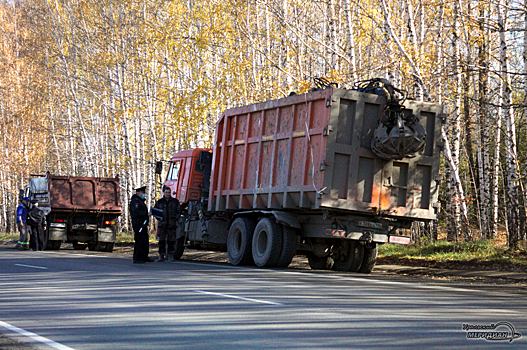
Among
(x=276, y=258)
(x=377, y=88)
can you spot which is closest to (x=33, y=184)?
(x=276, y=258)

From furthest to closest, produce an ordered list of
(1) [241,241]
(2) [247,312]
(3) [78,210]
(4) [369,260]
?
(3) [78,210] < (1) [241,241] < (4) [369,260] < (2) [247,312]

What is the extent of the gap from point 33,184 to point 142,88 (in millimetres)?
8240

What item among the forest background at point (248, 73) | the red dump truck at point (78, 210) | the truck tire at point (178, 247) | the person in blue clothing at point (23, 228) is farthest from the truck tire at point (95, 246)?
the truck tire at point (178, 247)

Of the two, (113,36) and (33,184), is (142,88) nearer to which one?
(113,36)

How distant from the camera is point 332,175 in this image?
14.1 m

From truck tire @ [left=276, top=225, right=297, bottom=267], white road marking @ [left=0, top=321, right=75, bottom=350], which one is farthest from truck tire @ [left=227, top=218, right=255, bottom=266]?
white road marking @ [left=0, top=321, right=75, bottom=350]

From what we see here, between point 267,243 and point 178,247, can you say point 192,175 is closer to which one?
Answer: point 178,247

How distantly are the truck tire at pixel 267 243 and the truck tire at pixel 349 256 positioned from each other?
1593mm

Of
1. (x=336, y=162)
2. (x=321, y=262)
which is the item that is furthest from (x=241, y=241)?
(x=336, y=162)

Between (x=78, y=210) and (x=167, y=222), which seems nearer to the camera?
(x=167, y=222)

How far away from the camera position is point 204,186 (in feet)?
63.9

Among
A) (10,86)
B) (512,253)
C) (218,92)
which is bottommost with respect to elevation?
(512,253)

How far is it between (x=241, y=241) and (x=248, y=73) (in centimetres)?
1235

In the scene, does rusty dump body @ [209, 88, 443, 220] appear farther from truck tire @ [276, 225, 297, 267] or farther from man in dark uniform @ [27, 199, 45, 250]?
man in dark uniform @ [27, 199, 45, 250]
